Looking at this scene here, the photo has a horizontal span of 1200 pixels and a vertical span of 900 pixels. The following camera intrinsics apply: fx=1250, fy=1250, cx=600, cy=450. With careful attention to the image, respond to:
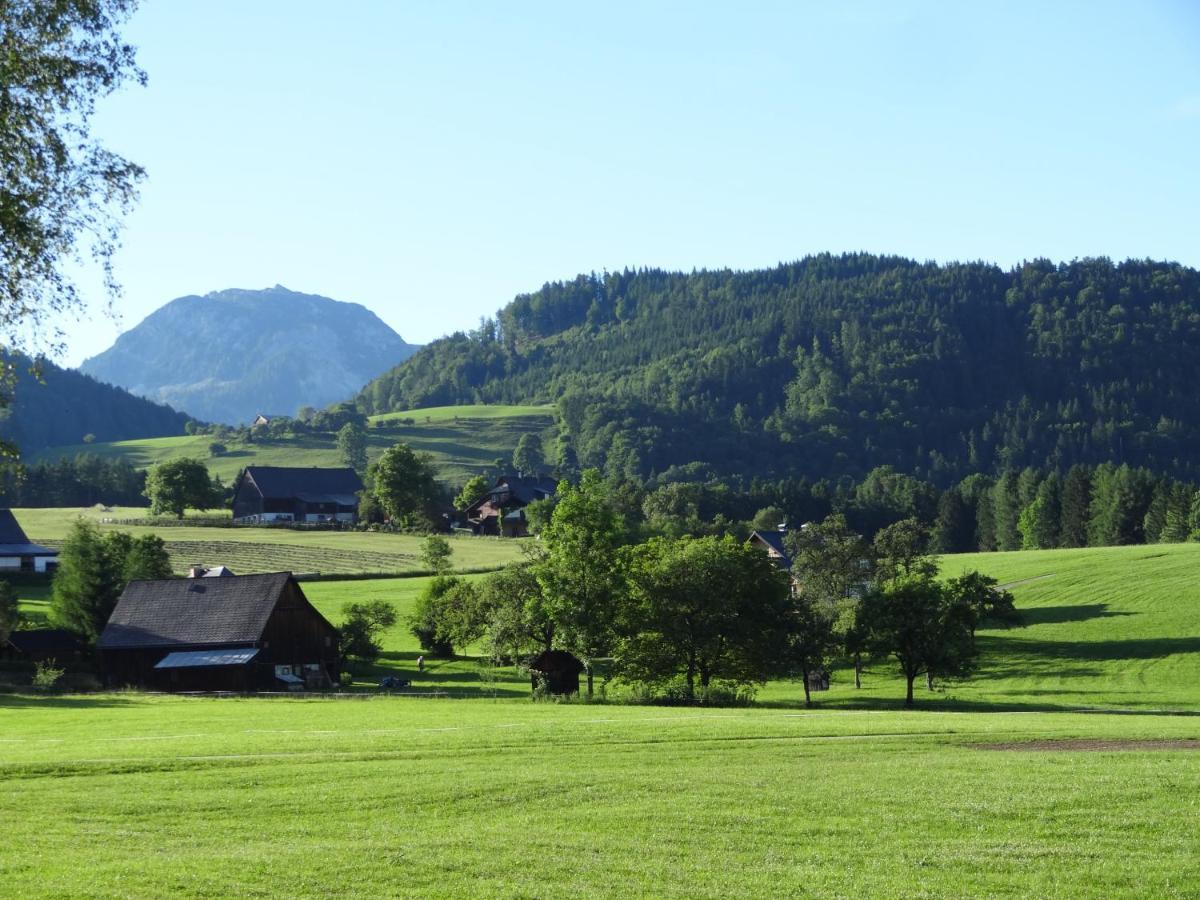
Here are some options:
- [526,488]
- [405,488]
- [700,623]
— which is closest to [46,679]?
[700,623]

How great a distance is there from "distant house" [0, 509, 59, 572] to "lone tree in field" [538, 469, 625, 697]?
2567 inches

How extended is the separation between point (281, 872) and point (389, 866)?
148 centimetres

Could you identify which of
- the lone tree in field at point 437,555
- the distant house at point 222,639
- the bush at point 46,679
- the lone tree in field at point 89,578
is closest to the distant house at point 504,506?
the lone tree in field at point 437,555

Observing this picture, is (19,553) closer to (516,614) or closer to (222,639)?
Answer: (222,639)

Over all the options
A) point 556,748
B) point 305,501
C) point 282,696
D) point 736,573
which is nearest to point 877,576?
point 736,573

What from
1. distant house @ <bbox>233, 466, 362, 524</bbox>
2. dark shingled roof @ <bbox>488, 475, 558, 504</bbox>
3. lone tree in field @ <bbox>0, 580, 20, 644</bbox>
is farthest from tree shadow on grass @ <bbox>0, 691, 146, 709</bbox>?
dark shingled roof @ <bbox>488, 475, 558, 504</bbox>

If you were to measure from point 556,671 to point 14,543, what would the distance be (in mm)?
71480

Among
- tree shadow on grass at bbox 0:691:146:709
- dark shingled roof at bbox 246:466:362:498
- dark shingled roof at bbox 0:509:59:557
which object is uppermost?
dark shingled roof at bbox 246:466:362:498

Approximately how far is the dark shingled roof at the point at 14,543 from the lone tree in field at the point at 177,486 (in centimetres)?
3310

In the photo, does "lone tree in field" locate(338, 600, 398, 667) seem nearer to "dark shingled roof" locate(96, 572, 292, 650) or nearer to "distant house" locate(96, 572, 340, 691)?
"distant house" locate(96, 572, 340, 691)

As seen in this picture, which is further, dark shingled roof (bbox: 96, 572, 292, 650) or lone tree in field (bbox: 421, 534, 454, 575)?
lone tree in field (bbox: 421, 534, 454, 575)

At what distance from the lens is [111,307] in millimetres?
22703

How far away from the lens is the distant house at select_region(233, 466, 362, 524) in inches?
6713

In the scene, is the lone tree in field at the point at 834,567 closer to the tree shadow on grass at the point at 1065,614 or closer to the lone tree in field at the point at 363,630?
the tree shadow on grass at the point at 1065,614
